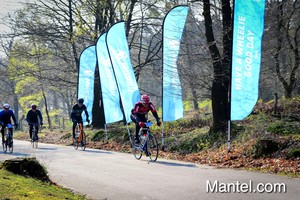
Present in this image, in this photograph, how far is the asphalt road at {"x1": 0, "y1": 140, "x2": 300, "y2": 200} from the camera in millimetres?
7414

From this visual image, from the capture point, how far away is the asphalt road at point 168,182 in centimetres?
741

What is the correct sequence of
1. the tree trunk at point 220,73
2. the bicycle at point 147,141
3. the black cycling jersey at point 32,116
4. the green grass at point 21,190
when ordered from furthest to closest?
the black cycling jersey at point 32,116 < the tree trunk at point 220,73 < the bicycle at point 147,141 < the green grass at point 21,190

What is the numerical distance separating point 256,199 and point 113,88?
45.9ft

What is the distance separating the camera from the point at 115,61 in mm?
18469

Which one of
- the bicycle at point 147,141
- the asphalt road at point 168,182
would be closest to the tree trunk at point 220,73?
the bicycle at point 147,141

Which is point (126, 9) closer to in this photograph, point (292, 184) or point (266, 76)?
point (266, 76)

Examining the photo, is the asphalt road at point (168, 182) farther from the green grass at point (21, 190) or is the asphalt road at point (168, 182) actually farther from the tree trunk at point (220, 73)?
the tree trunk at point (220, 73)

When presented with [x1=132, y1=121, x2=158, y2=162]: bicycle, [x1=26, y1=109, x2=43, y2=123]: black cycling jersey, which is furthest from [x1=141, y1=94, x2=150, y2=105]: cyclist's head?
[x1=26, y1=109, x2=43, y2=123]: black cycling jersey

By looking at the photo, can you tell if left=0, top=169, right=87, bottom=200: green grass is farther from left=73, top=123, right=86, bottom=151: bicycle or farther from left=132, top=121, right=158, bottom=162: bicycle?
left=73, top=123, right=86, bottom=151: bicycle

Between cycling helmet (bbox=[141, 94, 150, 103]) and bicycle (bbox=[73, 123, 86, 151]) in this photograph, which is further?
bicycle (bbox=[73, 123, 86, 151])

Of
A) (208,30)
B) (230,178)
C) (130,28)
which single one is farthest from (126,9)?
(230,178)

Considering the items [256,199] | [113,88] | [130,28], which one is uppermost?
[130,28]

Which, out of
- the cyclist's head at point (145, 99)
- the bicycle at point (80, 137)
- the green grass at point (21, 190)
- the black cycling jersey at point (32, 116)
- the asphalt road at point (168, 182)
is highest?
the cyclist's head at point (145, 99)

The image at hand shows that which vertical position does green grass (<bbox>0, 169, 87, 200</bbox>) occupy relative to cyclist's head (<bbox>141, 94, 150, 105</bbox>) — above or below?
below
